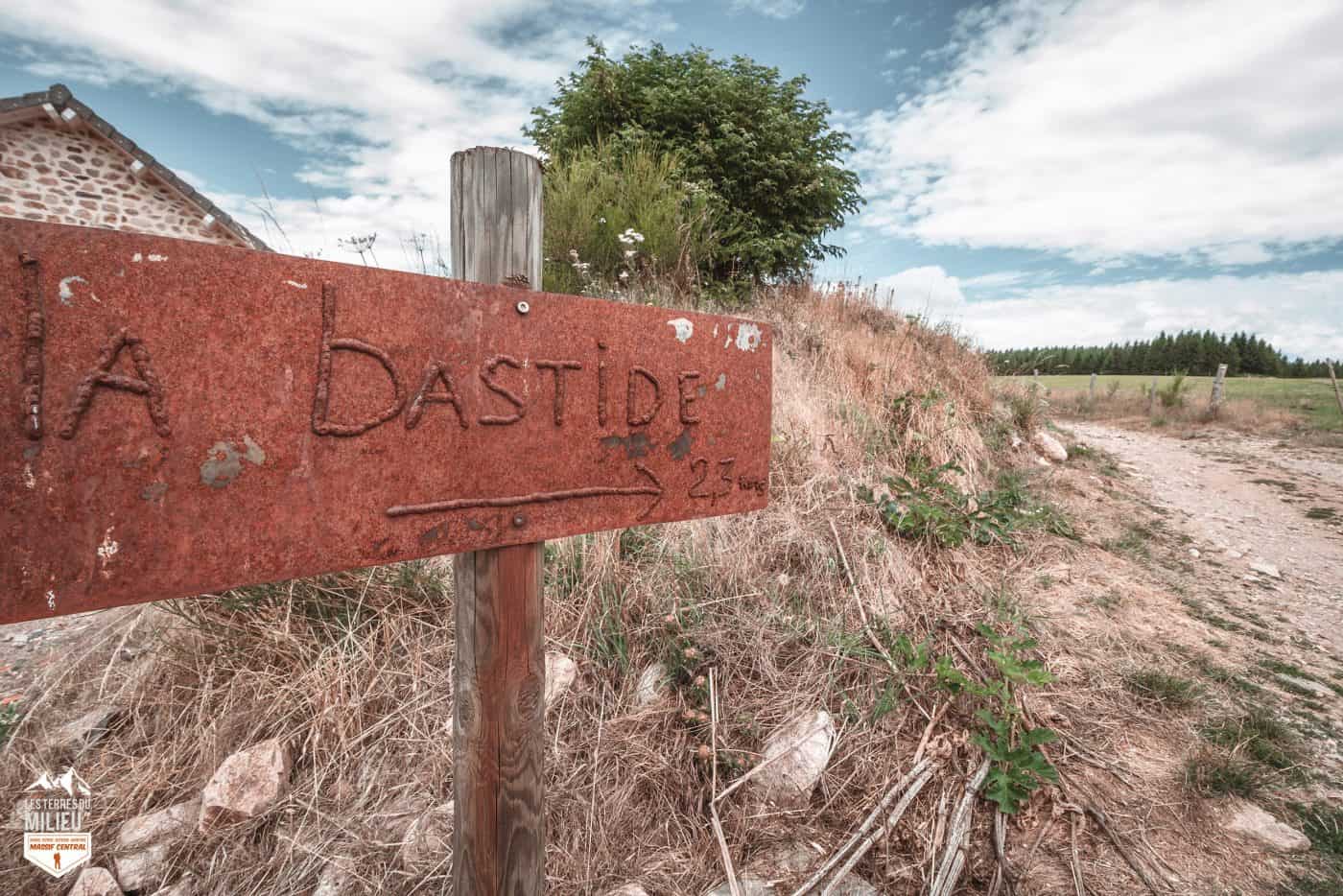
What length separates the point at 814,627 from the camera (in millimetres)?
2381

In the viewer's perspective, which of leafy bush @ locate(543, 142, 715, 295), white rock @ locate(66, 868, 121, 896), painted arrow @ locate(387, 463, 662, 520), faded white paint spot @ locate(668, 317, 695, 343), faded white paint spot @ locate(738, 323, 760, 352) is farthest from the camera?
leafy bush @ locate(543, 142, 715, 295)

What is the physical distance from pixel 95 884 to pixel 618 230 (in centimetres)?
559

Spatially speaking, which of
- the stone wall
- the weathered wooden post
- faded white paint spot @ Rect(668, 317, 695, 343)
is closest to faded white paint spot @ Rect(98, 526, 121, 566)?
faded white paint spot @ Rect(668, 317, 695, 343)

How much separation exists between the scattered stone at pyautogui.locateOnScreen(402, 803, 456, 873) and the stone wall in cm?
728

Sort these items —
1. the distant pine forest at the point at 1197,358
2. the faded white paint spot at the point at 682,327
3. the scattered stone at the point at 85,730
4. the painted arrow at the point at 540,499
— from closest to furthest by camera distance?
the painted arrow at the point at 540,499
the faded white paint spot at the point at 682,327
the scattered stone at the point at 85,730
the distant pine forest at the point at 1197,358

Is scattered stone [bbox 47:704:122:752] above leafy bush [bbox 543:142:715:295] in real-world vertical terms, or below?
below

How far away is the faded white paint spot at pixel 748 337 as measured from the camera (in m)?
1.33

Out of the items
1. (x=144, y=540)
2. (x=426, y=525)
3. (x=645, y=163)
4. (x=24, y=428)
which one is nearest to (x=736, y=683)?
A: (x=426, y=525)

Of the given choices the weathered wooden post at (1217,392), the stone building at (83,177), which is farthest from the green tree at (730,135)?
the weathered wooden post at (1217,392)

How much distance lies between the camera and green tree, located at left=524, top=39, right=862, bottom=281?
7570 millimetres

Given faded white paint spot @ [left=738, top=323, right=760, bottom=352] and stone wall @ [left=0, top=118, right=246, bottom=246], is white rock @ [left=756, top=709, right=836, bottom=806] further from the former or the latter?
stone wall @ [left=0, top=118, right=246, bottom=246]

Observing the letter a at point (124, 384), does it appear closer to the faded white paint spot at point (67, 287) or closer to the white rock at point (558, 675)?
the faded white paint spot at point (67, 287)

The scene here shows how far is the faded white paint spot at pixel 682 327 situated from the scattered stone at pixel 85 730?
2.48 meters

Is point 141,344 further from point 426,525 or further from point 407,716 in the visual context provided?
point 407,716
